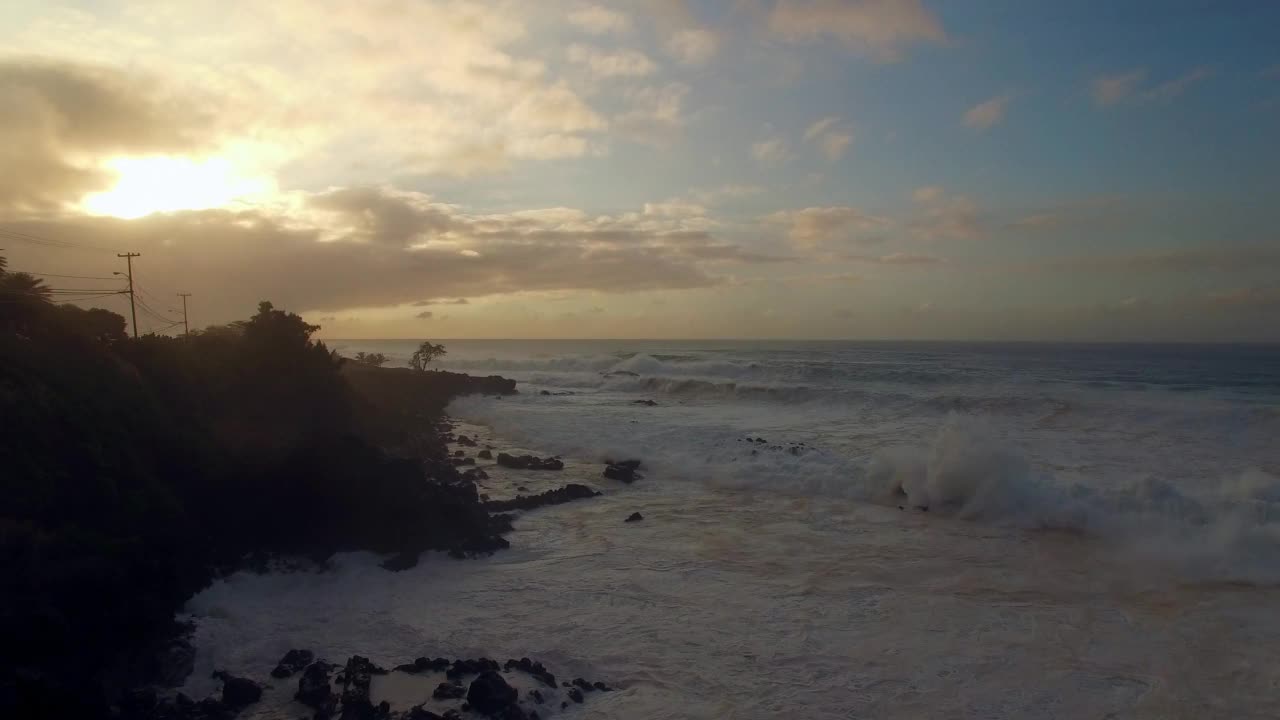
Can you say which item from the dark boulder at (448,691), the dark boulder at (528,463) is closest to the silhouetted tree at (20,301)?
the dark boulder at (448,691)

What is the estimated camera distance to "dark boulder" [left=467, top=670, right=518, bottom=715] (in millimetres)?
7355

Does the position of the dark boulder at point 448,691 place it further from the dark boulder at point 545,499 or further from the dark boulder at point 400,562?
the dark boulder at point 545,499

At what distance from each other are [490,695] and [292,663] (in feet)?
8.92

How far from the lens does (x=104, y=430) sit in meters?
10.9

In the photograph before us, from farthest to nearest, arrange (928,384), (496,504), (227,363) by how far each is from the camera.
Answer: (928,384), (227,363), (496,504)

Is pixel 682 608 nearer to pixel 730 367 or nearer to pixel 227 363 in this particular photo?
pixel 227 363

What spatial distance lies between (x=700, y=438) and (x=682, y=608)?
1462 centimetres

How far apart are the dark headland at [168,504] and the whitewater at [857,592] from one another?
0.54 meters

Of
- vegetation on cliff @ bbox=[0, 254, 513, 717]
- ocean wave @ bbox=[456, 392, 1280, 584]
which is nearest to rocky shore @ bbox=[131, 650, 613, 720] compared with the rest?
vegetation on cliff @ bbox=[0, 254, 513, 717]

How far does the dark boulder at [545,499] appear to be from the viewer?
53.4 feet

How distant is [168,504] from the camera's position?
10875 mm

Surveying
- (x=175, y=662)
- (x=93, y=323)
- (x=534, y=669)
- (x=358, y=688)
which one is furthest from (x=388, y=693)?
(x=93, y=323)

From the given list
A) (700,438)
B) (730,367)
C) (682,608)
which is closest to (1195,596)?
(682,608)

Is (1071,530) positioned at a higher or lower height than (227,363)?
lower
